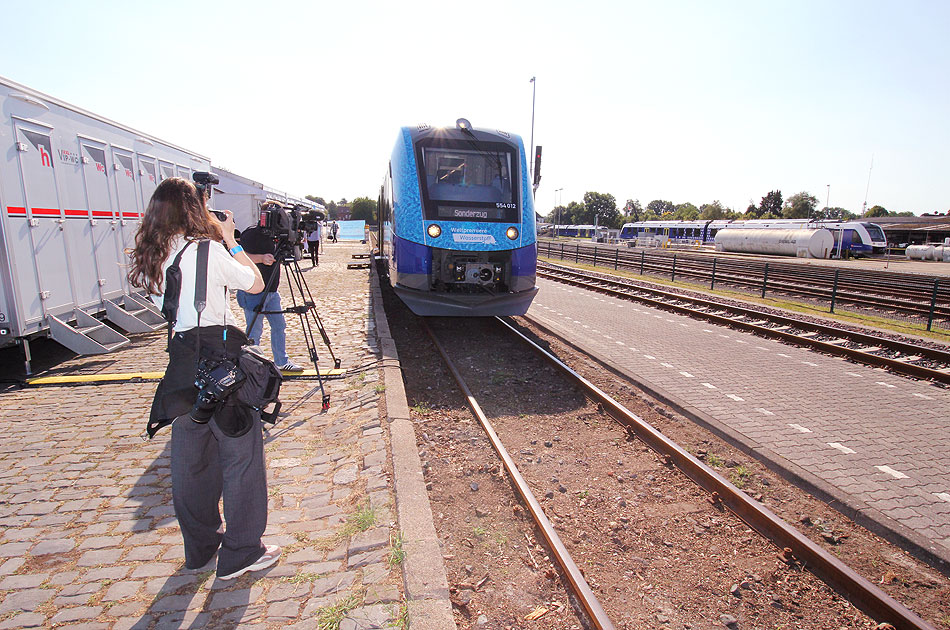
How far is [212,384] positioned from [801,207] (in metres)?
109

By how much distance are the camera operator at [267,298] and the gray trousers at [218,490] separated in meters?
2.65

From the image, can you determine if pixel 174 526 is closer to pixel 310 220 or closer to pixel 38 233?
pixel 310 220

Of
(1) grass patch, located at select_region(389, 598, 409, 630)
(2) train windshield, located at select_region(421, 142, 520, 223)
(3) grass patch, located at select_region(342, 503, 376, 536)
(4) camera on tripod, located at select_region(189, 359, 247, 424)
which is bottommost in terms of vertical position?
(1) grass patch, located at select_region(389, 598, 409, 630)

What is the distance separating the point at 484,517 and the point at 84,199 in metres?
7.39

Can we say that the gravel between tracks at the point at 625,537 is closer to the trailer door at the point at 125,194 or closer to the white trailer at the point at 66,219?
the white trailer at the point at 66,219

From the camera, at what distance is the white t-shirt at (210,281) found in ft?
8.91

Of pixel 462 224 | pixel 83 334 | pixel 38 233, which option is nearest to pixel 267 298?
pixel 83 334

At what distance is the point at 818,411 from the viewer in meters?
5.89

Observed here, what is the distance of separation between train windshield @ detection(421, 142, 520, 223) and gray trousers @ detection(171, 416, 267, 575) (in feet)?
19.2

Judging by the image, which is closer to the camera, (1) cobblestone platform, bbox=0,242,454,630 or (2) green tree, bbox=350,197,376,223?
(1) cobblestone platform, bbox=0,242,454,630

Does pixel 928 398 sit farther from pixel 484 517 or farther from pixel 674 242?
pixel 674 242

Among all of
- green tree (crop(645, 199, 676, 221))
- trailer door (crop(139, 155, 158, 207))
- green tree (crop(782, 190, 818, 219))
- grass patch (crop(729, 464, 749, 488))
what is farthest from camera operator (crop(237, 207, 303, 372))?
green tree (crop(645, 199, 676, 221))

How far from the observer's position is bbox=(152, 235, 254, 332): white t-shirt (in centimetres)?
272

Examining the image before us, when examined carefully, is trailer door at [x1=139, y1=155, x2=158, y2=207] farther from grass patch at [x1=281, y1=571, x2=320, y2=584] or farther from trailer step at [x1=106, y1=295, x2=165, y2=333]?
grass patch at [x1=281, y1=571, x2=320, y2=584]
